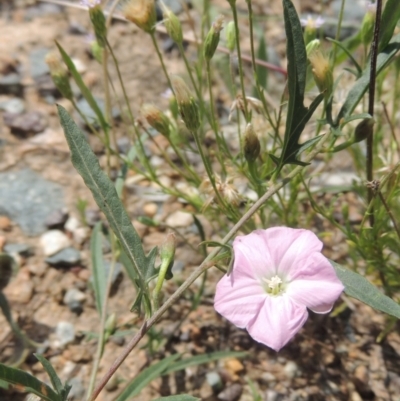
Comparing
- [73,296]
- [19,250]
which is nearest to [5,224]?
[19,250]

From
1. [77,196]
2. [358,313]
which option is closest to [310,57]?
[358,313]

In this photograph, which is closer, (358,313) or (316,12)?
(358,313)

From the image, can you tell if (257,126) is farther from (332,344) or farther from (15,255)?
(15,255)

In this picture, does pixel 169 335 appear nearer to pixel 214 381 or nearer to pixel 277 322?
pixel 214 381

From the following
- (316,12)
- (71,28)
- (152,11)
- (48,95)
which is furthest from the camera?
(316,12)

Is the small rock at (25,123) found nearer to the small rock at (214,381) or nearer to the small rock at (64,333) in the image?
the small rock at (64,333)

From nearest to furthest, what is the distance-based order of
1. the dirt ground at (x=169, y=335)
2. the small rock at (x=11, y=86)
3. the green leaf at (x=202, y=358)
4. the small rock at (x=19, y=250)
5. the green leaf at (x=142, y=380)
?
the green leaf at (x=142, y=380) < the green leaf at (x=202, y=358) < the dirt ground at (x=169, y=335) < the small rock at (x=19, y=250) < the small rock at (x=11, y=86)

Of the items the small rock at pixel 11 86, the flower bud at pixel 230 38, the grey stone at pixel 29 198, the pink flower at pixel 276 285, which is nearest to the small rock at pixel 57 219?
the grey stone at pixel 29 198

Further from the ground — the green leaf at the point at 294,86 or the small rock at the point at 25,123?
the green leaf at the point at 294,86
